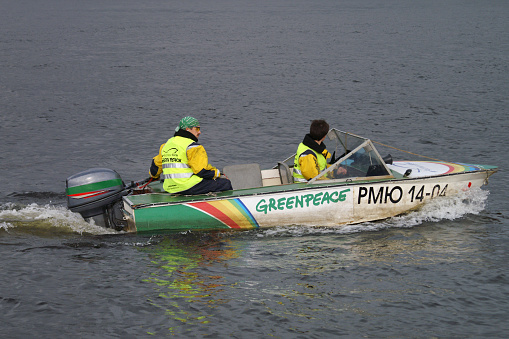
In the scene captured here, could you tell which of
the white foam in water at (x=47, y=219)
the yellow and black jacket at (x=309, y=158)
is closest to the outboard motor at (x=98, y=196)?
the white foam in water at (x=47, y=219)

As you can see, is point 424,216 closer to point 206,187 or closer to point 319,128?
point 319,128

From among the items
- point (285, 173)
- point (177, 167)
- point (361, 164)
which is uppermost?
point (177, 167)

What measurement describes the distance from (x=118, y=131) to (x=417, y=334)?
14.6 m

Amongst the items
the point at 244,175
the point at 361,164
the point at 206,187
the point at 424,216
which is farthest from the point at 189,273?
the point at 424,216

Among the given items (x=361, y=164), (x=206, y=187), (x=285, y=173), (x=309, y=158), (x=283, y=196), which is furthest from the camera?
(x=285, y=173)

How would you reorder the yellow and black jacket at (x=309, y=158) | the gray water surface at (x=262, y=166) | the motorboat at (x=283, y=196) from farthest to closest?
the yellow and black jacket at (x=309, y=158) → the motorboat at (x=283, y=196) → the gray water surface at (x=262, y=166)

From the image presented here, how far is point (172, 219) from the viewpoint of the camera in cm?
1021

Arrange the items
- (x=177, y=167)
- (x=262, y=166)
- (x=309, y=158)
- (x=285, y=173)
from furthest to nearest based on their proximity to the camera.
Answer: (x=262, y=166)
(x=285, y=173)
(x=309, y=158)
(x=177, y=167)

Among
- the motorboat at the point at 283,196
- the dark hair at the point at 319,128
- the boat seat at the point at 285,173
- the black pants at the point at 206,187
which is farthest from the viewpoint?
the boat seat at the point at 285,173

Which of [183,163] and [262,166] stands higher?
[183,163]

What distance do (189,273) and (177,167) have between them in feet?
6.39

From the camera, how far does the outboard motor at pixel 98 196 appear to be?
10047 millimetres

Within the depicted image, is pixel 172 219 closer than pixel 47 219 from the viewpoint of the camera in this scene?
Yes

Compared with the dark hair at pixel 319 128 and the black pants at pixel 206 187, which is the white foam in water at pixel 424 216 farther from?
the dark hair at pixel 319 128
